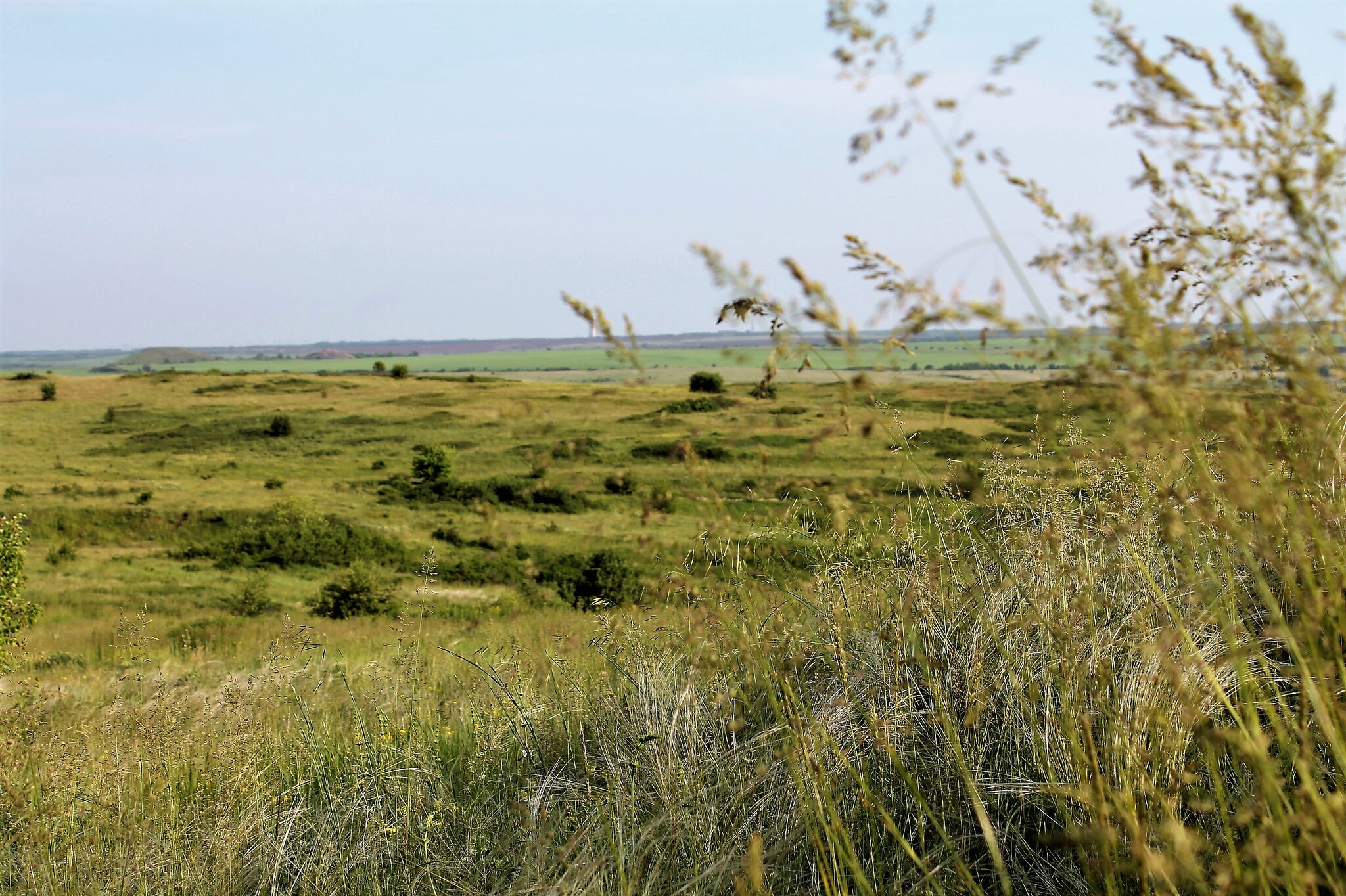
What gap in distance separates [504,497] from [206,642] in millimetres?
21202

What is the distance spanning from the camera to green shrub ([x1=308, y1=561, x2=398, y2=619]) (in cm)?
2162

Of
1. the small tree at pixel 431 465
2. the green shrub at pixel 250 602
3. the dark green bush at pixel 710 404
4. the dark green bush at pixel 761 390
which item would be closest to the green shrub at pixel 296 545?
the green shrub at pixel 250 602

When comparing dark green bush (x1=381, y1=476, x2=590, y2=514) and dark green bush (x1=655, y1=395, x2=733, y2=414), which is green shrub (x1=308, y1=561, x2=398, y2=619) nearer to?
dark green bush (x1=381, y1=476, x2=590, y2=514)

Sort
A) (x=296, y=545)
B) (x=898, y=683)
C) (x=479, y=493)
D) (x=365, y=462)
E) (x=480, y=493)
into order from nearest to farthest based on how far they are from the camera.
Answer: (x=898, y=683)
(x=296, y=545)
(x=480, y=493)
(x=479, y=493)
(x=365, y=462)

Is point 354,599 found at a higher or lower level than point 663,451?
lower

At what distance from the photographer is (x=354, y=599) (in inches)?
858

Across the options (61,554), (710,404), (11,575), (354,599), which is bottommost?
(354,599)

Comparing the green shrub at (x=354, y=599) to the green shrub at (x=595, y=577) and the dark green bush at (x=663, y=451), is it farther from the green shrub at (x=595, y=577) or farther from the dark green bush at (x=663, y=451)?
the dark green bush at (x=663, y=451)

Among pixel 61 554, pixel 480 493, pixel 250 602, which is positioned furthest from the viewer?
pixel 480 493

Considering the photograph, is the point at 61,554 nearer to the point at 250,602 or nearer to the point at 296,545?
the point at 296,545

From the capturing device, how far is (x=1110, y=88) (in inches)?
73.6

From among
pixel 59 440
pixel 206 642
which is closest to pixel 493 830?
pixel 206 642

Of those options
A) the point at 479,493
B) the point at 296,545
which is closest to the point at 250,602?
the point at 296,545

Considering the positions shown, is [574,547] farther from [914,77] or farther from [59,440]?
[59,440]
